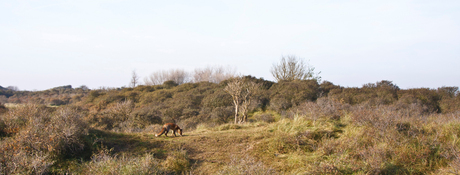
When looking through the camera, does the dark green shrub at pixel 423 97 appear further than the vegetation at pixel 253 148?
Yes

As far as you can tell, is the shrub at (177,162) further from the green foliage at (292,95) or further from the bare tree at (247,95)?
the green foliage at (292,95)

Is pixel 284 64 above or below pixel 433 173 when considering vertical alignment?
above

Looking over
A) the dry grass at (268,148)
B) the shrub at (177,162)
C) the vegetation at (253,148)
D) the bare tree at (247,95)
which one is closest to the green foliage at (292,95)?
the bare tree at (247,95)

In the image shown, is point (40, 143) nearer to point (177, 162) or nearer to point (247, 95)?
point (177, 162)

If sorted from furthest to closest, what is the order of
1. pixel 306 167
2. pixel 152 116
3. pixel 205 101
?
pixel 205 101 → pixel 152 116 → pixel 306 167

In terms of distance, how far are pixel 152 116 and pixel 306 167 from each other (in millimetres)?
14047

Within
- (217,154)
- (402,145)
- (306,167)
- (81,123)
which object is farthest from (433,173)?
(81,123)

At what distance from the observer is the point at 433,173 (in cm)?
415

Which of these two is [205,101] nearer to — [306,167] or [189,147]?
[189,147]

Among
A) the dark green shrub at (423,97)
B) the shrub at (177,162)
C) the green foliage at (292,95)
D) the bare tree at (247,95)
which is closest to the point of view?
the shrub at (177,162)

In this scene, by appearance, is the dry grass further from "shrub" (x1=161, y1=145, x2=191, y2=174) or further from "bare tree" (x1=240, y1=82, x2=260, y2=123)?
"bare tree" (x1=240, y1=82, x2=260, y2=123)

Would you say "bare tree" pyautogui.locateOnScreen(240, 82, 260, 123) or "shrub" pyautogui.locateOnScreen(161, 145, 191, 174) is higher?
"bare tree" pyautogui.locateOnScreen(240, 82, 260, 123)

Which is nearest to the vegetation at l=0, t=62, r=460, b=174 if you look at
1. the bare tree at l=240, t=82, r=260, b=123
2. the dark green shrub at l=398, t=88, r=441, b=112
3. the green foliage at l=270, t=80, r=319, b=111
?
the bare tree at l=240, t=82, r=260, b=123

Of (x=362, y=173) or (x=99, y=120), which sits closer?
(x=362, y=173)
